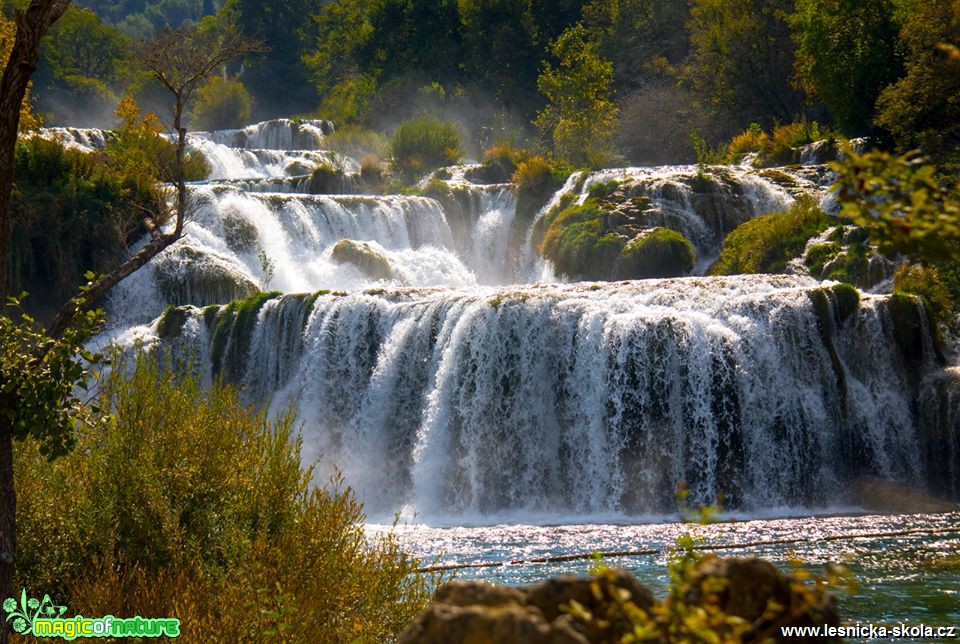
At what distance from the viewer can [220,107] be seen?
2251 inches

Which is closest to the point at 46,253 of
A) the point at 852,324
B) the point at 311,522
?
the point at 852,324

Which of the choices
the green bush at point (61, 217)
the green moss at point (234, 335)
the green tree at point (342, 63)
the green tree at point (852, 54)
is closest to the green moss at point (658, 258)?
the green tree at point (852, 54)

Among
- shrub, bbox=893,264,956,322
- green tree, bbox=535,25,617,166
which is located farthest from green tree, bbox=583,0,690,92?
shrub, bbox=893,264,956,322

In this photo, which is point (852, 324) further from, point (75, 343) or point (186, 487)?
point (75, 343)

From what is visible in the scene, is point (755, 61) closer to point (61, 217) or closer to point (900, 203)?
point (61, 217)

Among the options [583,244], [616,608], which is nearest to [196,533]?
[616,608]

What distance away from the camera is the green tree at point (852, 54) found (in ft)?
86.6

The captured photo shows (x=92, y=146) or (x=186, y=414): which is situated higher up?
(x=92, y=146)

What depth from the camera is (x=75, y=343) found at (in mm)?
6355

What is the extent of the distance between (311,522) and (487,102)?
43.0m

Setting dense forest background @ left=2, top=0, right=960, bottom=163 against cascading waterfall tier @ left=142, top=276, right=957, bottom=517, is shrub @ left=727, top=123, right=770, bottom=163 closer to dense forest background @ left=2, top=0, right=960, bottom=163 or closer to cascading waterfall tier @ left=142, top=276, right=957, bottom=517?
dense forest background @ left=2, top=0, right=960, bottom=163

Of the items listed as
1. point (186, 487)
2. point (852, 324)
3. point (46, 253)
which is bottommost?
point (186, 487)

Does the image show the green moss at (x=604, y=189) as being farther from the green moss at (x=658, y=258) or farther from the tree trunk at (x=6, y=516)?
the tree trunk at (x=6, y=516)

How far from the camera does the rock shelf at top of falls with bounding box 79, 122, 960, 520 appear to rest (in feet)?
52.6
